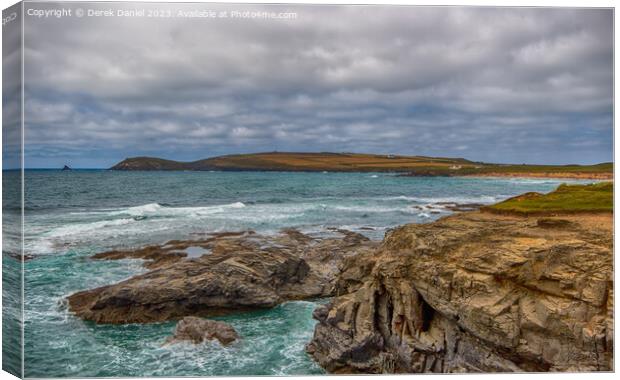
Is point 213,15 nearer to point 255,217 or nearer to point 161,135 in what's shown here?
point 161,135

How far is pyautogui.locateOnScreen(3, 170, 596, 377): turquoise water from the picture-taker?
9805mm

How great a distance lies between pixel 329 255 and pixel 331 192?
6.85ft

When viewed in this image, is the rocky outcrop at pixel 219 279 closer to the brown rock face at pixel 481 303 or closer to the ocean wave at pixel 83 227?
the ocean wave at pixel 83 227

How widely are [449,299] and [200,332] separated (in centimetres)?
545

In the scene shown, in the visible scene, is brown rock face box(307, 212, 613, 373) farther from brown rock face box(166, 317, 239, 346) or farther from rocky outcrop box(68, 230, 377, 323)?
rocky outcrop box(68, 230, 377, 323)

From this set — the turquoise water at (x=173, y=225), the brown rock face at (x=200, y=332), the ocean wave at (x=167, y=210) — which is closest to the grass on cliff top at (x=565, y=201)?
the turquoise water at (x=173, y=225)

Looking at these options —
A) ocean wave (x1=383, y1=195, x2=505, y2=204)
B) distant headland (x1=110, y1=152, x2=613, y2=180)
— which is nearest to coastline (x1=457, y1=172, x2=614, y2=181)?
distant headland (x1=110, y1=152, x2=613, y2=180)

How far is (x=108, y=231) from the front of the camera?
13.4 m

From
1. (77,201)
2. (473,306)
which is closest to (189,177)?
(77,201)

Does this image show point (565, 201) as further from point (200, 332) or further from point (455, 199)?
point (200, 332)

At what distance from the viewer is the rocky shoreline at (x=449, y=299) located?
8.21 metres

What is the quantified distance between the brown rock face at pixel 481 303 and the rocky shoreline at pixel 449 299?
0.02 m

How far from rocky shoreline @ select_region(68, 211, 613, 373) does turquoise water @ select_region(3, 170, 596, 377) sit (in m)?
0.57

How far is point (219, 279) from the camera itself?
12711 millimetres
